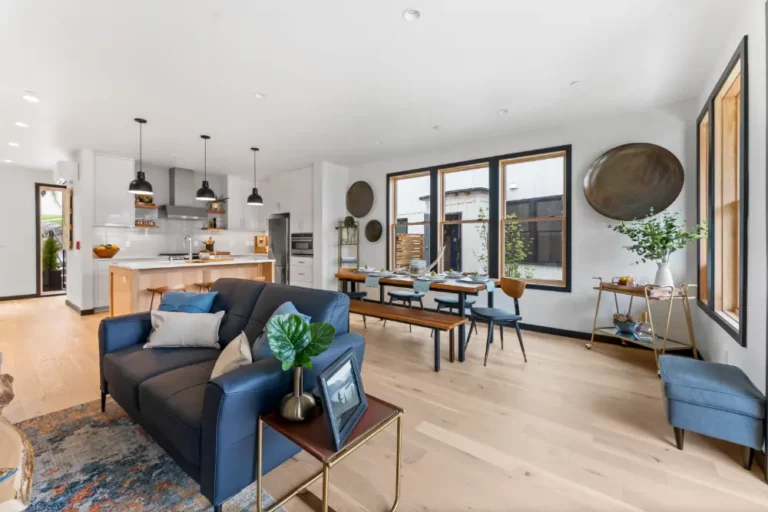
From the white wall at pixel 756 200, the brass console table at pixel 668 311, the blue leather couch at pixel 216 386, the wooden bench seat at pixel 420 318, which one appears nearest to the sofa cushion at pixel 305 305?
the blue leather couch at pixel 216 386

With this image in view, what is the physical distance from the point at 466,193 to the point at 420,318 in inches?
106

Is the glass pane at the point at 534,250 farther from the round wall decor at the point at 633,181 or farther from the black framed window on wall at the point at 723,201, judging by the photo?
the black framed window on wall at the point at 723,201

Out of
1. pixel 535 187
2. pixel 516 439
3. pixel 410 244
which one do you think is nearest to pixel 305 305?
pixel 516 439

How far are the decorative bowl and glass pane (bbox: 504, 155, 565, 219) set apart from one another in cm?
656

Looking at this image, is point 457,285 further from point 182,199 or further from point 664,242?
point 182,199

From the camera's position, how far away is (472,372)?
10.3 ft

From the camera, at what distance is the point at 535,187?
4.66m

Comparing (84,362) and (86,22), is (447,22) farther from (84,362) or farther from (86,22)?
(84,362)

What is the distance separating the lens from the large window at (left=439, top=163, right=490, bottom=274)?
5117 millimetres

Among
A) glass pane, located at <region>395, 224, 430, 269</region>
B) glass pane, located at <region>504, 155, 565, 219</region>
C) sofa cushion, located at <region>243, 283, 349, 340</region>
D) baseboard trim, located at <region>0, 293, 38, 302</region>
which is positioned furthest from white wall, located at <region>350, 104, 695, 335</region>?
baseboard trim, located at <region>0, 293, 38, 302</region>

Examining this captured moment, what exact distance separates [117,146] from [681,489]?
7229mm

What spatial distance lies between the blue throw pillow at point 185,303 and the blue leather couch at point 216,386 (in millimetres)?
70

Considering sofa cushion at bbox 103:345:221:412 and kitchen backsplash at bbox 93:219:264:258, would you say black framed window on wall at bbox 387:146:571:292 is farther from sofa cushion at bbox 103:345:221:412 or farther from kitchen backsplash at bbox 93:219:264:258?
kitchen backsplash at bbox 93:219:264:258

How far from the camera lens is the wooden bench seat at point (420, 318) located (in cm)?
315
